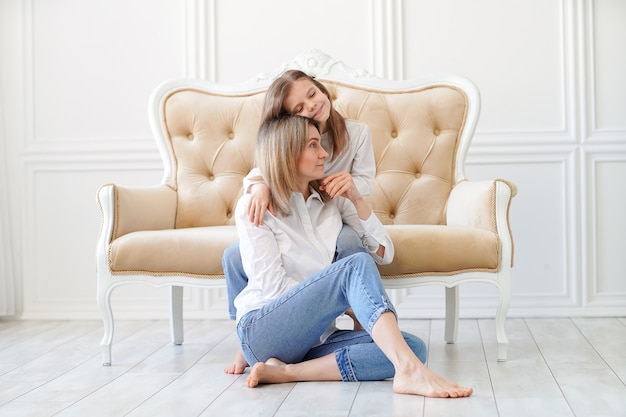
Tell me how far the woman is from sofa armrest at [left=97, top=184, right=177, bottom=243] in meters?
0.55

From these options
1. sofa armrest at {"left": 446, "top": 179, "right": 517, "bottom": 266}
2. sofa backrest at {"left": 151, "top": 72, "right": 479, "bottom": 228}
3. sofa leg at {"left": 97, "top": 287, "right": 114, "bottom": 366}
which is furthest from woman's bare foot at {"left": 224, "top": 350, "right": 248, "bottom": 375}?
sofa armrest at {"left": 446, "top": 179, "right": 517, "bottom": 266}

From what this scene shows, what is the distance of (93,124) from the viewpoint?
3.50 meters

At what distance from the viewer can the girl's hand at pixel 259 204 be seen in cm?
200

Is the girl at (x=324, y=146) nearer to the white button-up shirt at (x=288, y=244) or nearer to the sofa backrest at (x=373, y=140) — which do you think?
the white button-up shirt at (x=288, y=244)

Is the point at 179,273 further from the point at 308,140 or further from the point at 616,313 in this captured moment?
the point at 616,313

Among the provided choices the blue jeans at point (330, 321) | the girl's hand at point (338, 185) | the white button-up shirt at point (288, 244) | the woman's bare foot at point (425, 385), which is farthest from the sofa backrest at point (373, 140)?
the woman's bare foot at point (425, 385)

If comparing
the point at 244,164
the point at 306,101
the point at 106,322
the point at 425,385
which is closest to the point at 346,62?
the point at 244,164

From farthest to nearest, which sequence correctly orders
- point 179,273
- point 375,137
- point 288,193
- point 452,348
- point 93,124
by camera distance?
1. point 93,124
2. point 375,137
3. point 452,348
4. point 179,273
5. point 288,193

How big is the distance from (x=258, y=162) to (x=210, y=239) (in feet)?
1.24

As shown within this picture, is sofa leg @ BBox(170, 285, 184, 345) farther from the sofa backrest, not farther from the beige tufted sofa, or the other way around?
the sofa backrest

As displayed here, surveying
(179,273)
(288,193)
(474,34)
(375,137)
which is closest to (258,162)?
(288,193)

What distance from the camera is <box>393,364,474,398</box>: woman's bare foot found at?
1.79 meters

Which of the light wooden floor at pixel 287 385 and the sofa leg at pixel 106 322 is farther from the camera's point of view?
the sofa leg at pixel 106 322

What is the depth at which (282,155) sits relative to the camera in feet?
6.55
